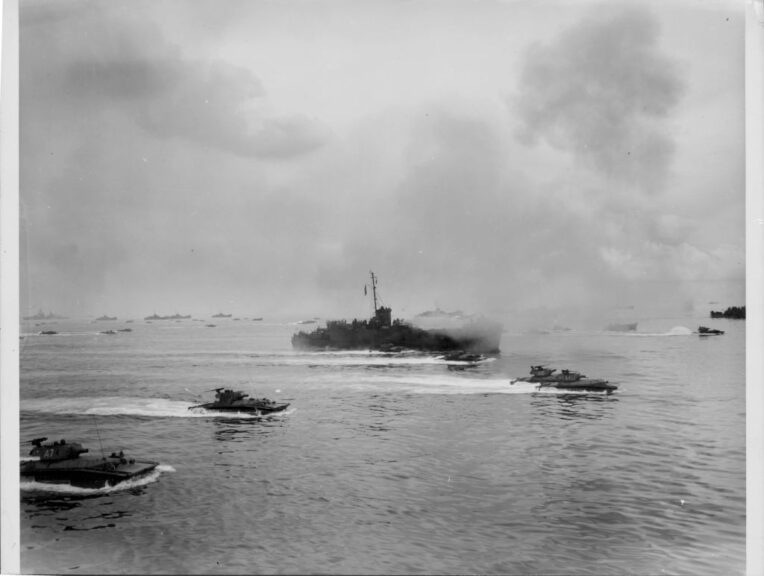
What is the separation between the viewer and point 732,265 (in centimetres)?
319

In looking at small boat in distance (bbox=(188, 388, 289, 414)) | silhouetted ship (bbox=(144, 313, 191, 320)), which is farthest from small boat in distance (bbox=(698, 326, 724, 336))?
silhouetted ship (bbox=(144, 313, 191, 320))

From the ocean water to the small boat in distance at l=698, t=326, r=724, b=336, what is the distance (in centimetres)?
3

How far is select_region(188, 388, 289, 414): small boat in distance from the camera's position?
3.31 m

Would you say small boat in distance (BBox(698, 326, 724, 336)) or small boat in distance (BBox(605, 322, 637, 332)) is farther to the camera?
small boat in distance (BBox(605, 322, 637, 332))

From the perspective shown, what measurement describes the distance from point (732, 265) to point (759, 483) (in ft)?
3.70

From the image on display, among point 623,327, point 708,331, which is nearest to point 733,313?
point 708,331

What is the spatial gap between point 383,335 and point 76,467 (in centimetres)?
174

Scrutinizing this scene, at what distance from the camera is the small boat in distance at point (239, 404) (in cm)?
331

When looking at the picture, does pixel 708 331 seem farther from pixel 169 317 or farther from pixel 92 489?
pixel 92 489

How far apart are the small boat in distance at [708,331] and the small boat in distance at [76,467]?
2.87m

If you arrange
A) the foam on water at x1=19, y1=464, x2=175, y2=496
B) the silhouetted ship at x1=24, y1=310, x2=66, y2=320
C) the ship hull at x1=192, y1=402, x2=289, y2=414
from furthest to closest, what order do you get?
1. the ship hull at x1=192, y1=402, x2=289, y2=414
2. the silhouetted ship at x1=24, y1=310, x2=66, y2=320
3. the foam on water at x1=19, y1=464, x2=175, y2=496

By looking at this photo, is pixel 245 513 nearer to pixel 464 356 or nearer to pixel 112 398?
pixel 112 398

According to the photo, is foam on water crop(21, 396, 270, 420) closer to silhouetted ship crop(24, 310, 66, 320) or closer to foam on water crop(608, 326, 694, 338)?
silhouetted ship crop(24, 310, 66, 320)

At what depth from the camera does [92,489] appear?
3084mm
